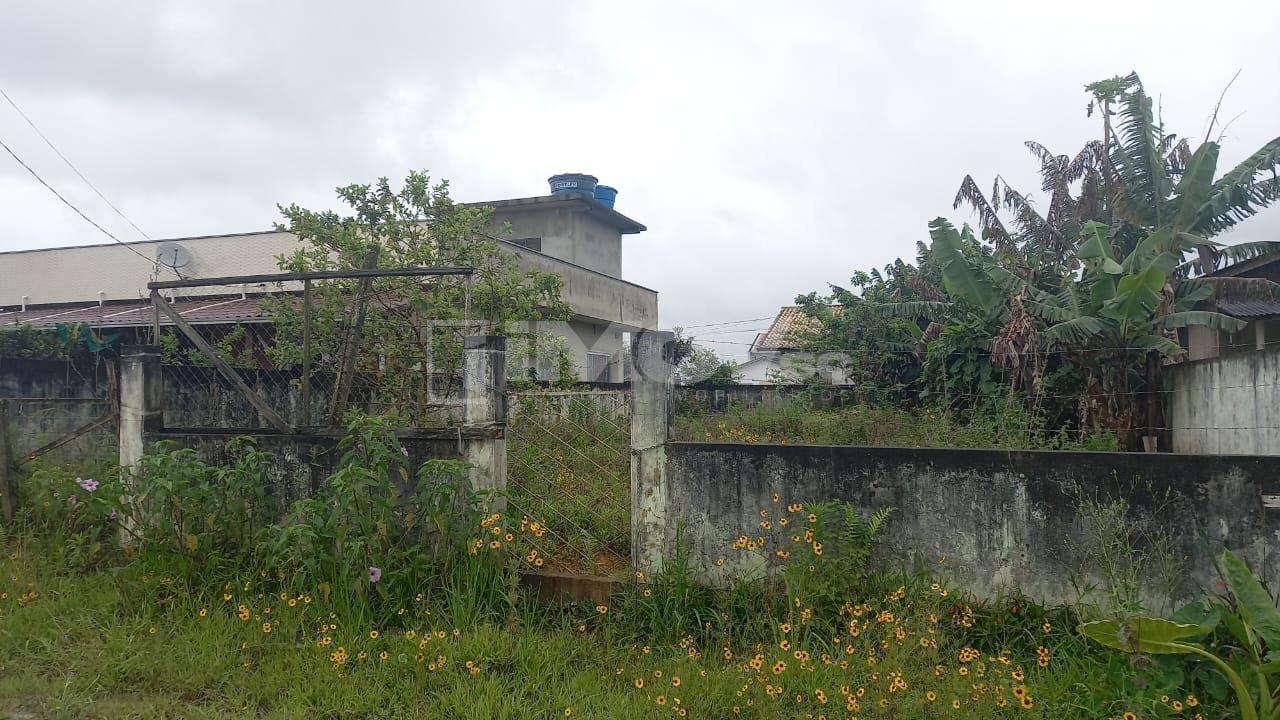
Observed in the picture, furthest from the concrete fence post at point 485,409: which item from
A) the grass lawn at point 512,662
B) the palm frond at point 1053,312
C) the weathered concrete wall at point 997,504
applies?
the palm frond at point 1053,312

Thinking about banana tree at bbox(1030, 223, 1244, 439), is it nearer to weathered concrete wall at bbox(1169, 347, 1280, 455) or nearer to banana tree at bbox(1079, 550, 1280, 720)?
weathered concrete wall at bbox(1169, 347, 1280, 455)

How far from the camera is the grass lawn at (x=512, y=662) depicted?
337cm

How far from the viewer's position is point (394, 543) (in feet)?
15.2

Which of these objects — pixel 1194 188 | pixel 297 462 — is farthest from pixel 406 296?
pixel 1194 188

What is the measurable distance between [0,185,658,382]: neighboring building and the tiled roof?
0.09 ft

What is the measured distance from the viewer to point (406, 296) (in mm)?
6012

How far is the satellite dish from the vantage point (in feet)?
44.1

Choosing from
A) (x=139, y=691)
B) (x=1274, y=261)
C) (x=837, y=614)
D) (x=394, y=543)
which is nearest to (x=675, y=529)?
(x=837, y=614)

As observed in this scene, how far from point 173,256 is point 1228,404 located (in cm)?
1540

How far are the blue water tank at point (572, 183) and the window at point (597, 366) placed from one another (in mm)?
3905

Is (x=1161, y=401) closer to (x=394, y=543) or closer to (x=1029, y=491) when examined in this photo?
(x=1029, y=491)

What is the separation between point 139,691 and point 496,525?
1.86 m

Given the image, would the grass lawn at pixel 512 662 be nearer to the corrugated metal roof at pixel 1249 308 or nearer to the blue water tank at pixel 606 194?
the corrugated metal roof at pixel 1249 308

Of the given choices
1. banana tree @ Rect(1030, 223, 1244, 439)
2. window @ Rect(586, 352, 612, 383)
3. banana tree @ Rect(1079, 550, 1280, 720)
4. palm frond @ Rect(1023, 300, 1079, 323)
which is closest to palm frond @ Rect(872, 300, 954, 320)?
banana tree @ Rect(1030, 223, 1244, 439)
